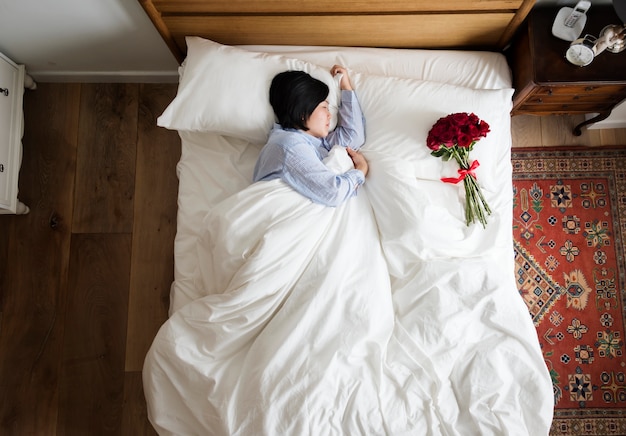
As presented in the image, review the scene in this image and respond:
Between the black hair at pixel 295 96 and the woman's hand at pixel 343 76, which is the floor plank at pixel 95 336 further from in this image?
the woman's hand at pixel 343 76

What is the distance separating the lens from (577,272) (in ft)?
6.09

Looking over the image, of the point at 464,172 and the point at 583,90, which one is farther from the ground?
the point at 583,90

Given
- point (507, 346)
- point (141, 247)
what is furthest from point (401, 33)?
point (141, 247)

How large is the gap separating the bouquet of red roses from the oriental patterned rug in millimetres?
513

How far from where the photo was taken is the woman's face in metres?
1.50

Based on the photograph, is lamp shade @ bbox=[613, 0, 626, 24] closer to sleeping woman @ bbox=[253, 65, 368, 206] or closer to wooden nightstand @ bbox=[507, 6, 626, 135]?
wooden nightstand @ bbox=[507, 6, 626, 135]

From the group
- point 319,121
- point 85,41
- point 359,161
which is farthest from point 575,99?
point 85,41

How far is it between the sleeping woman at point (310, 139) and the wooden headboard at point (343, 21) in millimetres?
188

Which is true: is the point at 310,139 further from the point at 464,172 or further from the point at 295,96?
the point at 464,172

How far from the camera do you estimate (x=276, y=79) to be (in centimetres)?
151

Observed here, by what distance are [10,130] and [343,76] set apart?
134cm

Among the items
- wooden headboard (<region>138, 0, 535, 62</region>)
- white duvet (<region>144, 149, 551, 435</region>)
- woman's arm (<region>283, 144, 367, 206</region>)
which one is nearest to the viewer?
white duvet (<region>144, 149, 551, 435</region>)

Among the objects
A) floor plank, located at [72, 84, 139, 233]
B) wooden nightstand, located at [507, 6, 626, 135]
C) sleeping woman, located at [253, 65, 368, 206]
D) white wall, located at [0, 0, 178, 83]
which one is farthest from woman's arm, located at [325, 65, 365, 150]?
floor plank, located at [72, 84, 139, 233]

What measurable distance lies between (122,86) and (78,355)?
1.16 meters
